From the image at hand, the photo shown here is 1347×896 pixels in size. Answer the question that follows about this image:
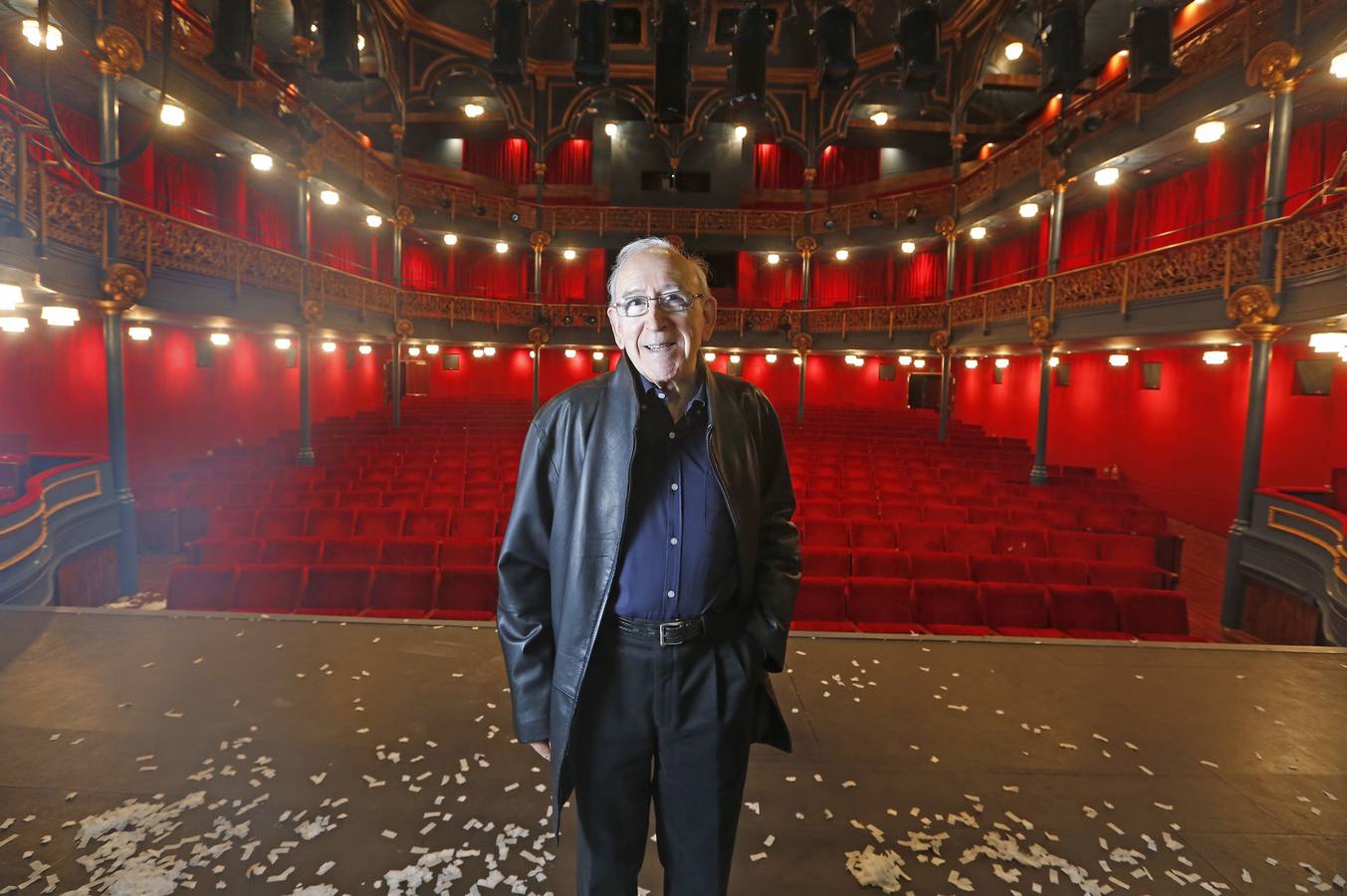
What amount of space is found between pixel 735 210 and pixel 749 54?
10.4 meters

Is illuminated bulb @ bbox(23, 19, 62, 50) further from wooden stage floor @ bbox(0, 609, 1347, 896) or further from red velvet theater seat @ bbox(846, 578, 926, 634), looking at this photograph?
red velvet theater seat @ bbox(846, 578, 926, 634)

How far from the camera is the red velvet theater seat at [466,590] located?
5652 mm

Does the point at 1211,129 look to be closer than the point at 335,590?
No

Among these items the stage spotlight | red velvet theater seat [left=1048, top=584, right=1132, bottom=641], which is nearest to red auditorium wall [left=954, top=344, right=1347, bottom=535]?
red velvet theater seat [left=1048, top=584, right=1132, bottom=641]

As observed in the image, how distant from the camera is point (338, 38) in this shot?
1056 cm

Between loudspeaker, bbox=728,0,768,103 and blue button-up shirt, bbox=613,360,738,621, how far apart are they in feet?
39.6

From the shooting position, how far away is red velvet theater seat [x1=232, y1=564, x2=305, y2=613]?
5422 millimetres

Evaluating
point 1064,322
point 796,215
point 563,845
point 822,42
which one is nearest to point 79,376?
point 563,845

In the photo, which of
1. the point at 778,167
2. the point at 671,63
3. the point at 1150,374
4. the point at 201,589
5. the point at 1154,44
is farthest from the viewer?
the point at 778,167

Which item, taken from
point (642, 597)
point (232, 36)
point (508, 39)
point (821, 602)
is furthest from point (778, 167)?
point (642, 597)

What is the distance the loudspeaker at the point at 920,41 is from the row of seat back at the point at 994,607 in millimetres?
9473

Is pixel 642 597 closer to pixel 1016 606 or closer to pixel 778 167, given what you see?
pixel 1016 606

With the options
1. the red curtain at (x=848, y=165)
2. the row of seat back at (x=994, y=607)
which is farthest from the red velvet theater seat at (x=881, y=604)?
the red curtain at (x=848, y=165)

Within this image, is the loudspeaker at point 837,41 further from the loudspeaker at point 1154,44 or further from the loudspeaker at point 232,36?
the loudspeaker at point 232,36
